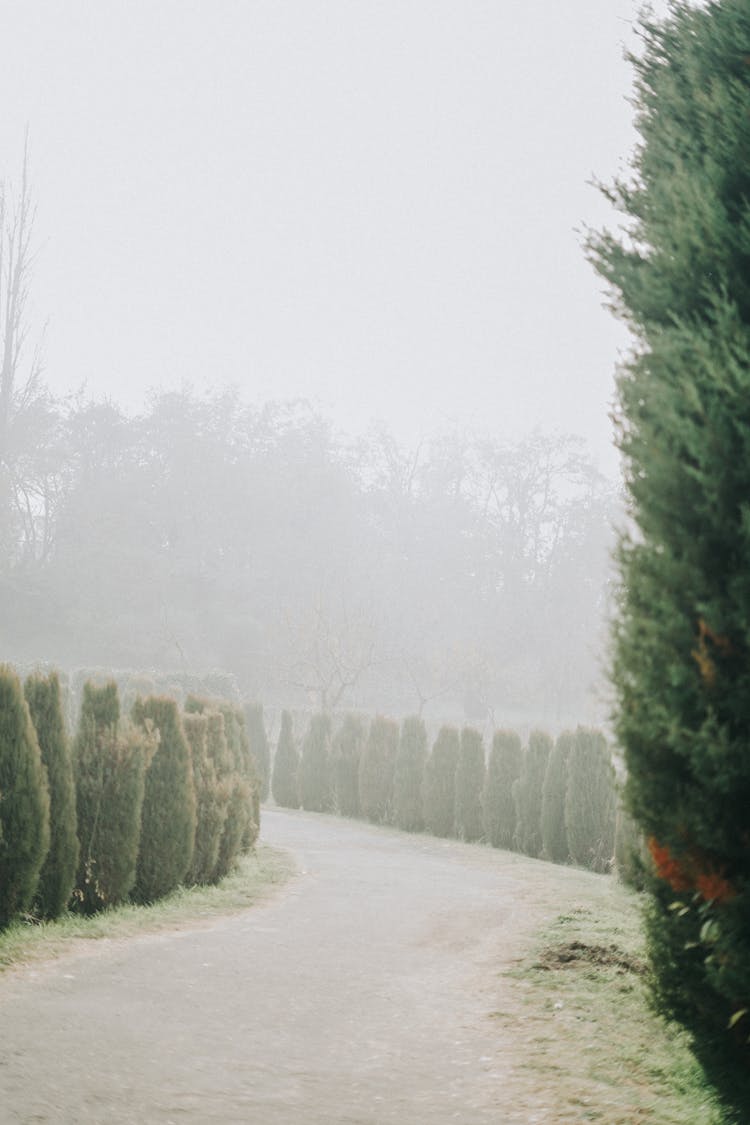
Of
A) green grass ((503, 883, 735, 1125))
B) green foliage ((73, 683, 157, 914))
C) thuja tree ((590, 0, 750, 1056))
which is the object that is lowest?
green grass ((503, 883, 735, 1125))

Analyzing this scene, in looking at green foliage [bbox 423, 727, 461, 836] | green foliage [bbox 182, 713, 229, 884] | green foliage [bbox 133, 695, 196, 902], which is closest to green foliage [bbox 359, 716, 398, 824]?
green foliage [bbox 423, 727, 461, 836]

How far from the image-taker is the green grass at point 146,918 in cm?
738

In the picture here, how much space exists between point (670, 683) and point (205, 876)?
7.67 meters

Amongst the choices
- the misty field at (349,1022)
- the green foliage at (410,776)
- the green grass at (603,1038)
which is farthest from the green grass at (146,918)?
the green foliage at (410,776)

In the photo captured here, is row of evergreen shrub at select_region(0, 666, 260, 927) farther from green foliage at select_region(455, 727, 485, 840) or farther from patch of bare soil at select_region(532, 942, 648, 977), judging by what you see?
green foliage at select_region(455, 727, 485, 840)

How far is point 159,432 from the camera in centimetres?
5141

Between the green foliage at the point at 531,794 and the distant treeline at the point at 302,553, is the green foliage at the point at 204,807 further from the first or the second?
the distant treeline at the point at 302,553

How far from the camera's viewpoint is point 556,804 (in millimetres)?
16781

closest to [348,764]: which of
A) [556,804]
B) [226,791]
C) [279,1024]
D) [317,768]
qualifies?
[317,768]

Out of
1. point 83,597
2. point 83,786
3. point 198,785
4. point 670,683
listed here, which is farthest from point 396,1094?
point 83,597

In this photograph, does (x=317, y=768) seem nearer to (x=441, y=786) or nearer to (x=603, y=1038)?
(x=441, y=786)

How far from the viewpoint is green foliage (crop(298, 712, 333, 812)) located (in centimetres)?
2212

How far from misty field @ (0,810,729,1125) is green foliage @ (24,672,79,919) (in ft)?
1.33

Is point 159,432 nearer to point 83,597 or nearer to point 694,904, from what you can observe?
point 83,597
